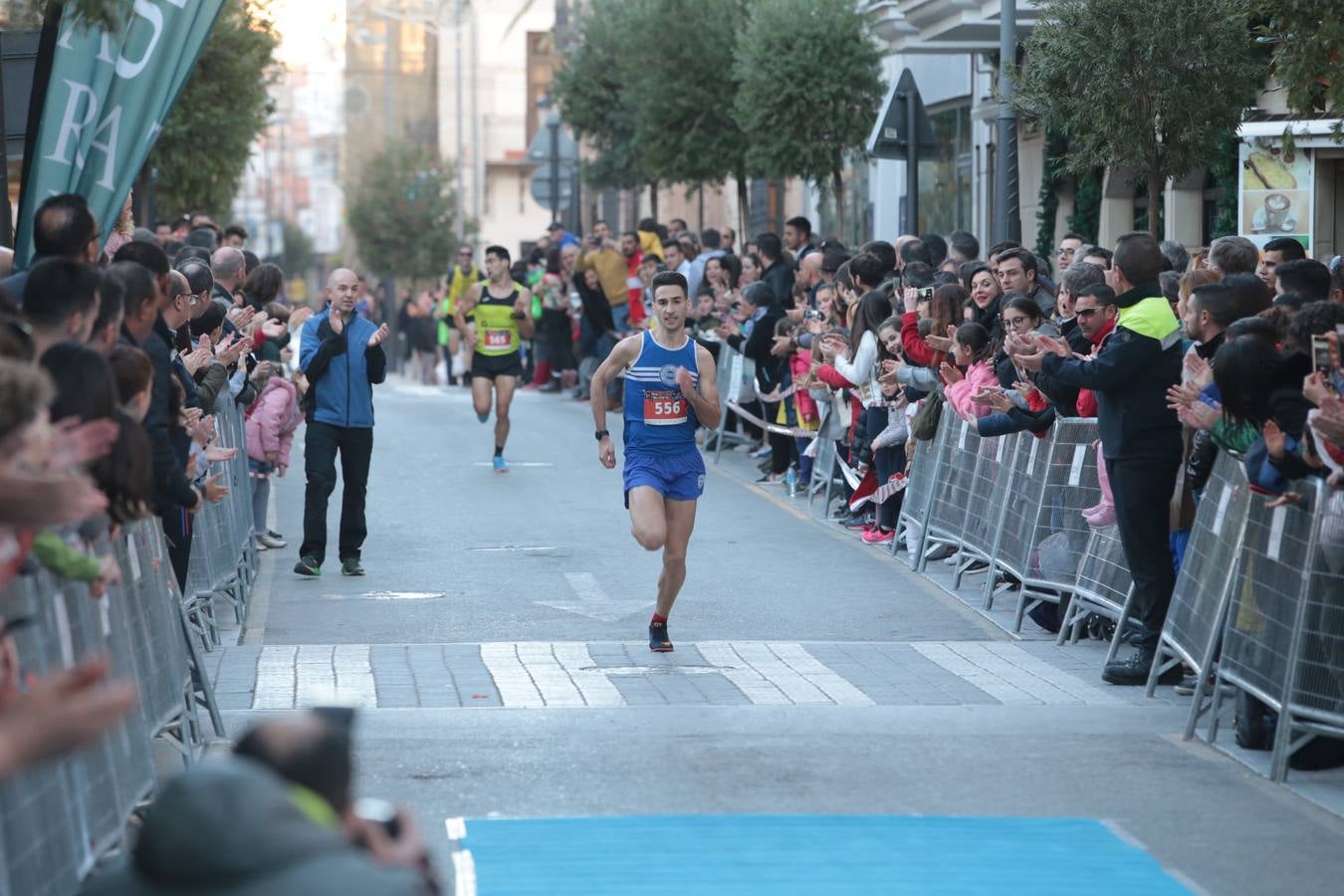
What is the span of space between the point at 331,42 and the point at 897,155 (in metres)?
86.9

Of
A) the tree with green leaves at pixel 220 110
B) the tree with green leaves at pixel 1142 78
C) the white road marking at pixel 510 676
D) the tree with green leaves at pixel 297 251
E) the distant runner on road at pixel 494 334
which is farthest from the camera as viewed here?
the tree with green leaves at pixel 297 251

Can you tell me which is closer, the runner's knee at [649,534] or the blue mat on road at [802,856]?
the blue mat on road at [802,856]

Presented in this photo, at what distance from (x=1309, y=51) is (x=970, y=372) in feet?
10.0

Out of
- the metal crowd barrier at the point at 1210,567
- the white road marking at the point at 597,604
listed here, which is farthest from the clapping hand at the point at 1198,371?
the white road marking at the point at 597,604

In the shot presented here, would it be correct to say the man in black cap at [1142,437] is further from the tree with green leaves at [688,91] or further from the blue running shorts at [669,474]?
the tree with green leaves at [688,91]

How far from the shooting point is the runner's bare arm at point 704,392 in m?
11.5

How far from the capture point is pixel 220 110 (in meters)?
31.7

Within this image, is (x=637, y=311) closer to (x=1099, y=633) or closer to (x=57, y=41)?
(x=1099, y=633)

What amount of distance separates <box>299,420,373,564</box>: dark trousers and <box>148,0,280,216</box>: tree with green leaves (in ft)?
56.1

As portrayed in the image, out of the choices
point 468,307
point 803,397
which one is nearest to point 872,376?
point 803,397

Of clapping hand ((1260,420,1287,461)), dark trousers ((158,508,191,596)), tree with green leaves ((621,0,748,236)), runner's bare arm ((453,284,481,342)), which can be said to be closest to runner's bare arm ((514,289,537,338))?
runner's bare arm ((453,284,481,342))

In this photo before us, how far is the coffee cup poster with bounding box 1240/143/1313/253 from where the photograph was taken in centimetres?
2030

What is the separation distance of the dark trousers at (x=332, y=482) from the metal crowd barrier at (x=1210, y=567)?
146 inches

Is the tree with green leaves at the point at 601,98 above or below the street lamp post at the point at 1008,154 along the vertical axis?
above
